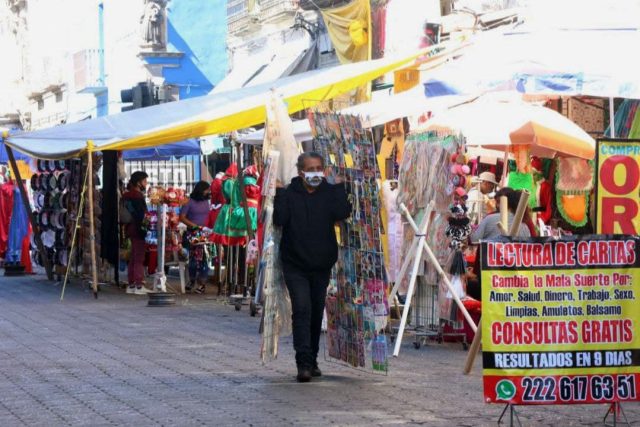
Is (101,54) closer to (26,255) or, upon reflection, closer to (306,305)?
(26,255)

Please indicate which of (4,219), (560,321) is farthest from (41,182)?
(560,321)

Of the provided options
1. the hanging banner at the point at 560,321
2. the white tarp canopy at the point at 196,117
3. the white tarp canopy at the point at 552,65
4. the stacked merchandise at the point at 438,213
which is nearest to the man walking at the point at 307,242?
the stacked merchandise at the point at 438,213

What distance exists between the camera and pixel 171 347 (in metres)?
13.9

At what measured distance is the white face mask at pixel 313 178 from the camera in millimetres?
11086

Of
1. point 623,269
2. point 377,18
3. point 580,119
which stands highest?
point 377,18

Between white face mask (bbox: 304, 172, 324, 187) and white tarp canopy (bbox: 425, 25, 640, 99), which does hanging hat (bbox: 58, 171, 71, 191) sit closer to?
white tarp canopy (bbox: 425, 25, 640, 99)

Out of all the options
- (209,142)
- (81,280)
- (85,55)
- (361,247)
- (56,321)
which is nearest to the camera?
(361,247)

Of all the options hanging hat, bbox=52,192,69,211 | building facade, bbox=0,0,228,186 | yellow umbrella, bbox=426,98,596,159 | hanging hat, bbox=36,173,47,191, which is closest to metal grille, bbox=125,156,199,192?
building facade, bbox=0,0,228,186

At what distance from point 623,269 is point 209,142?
80.2 ft

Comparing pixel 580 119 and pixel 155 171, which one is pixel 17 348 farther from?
pixel 155 171

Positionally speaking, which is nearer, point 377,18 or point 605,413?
point 605,413

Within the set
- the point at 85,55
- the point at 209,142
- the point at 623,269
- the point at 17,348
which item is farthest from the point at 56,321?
the point at 85,55

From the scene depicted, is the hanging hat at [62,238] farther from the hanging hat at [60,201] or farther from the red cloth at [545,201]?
the red cloth at [545,201]

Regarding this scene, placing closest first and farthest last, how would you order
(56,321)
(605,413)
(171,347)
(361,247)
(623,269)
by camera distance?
(623,269) → (605,413) → (361,247) → (171,347) → (56,321)
